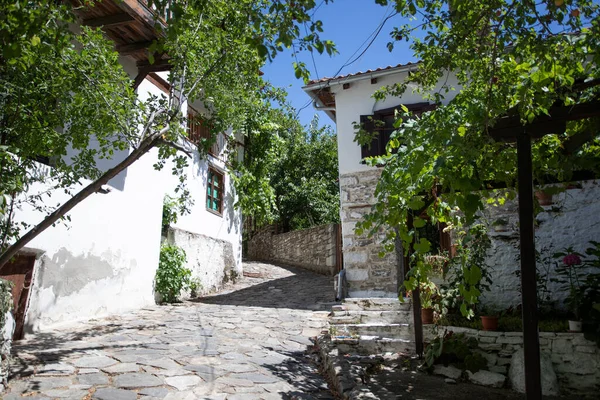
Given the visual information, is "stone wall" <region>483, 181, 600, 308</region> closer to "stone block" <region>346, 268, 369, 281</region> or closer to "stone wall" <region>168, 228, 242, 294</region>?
"stone block" <region>346, 268, 369, 281</region>

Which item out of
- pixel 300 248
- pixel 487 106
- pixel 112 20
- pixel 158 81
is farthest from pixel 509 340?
pixel 300 248

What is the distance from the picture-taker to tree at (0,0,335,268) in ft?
9.69

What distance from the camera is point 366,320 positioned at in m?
7.29

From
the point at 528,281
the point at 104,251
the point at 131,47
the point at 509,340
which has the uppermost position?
the point at 131,47

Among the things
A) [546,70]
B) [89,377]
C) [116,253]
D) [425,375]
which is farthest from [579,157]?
[116,253]

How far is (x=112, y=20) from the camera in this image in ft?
23.7

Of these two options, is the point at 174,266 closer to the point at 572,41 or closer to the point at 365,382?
the point at 365,382

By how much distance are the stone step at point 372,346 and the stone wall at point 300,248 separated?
7220 mm

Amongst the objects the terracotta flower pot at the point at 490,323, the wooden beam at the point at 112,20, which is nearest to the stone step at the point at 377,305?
the terracotta flower pot at the point at 490,323

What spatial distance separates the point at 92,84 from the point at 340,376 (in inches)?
168

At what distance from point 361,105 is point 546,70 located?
6.43m

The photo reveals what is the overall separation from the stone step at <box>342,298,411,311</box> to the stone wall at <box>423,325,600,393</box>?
7.49ft

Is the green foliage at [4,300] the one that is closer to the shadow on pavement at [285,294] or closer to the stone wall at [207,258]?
the shadow on pavement at [285,294]

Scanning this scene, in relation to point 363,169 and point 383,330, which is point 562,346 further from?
point 363,169
